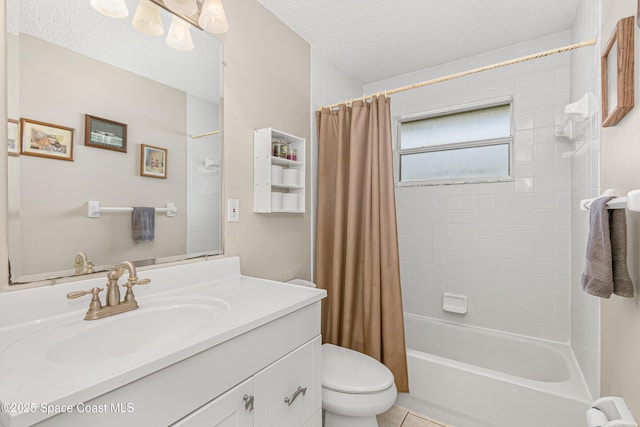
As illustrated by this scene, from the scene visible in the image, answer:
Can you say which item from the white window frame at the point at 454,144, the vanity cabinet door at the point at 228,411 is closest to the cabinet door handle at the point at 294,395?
the vanity cabinet door at the point at 228,411

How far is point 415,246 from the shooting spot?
96.7 inches

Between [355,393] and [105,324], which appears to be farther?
[355,393]

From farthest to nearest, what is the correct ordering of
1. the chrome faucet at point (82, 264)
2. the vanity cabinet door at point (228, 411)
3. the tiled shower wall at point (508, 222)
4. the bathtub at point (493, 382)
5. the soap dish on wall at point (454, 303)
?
the soap dish on wall at point (454, 303), the tiled shower wall at point (508, 222), the bathtub at point (493, 382), the chrome faucet at point (82, 264), the vanity cabinet door at point (228, 411)

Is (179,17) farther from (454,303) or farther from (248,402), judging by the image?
(454,303)

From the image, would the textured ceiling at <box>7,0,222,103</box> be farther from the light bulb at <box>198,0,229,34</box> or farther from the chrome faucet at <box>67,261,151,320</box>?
the chrome faucet at <box>67,261,151,320</box>

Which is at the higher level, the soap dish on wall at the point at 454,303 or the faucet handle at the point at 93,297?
the faucet handle at the point at 93,297

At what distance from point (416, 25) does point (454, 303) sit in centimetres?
200

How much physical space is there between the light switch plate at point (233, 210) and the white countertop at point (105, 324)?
211 mm

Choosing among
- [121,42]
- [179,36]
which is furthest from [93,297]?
[179,36]

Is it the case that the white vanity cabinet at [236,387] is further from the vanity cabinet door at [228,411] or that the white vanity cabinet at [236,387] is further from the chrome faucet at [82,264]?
the chrome faucet at [82,264]

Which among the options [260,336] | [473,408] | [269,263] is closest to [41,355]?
[260,336]

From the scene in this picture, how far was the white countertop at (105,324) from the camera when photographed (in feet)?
1.67

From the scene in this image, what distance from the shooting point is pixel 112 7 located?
1070 mm

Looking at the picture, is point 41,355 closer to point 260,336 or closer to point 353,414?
point 260,336
